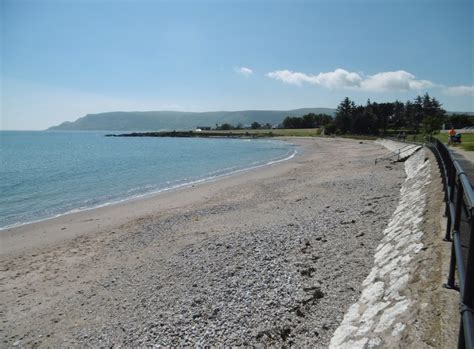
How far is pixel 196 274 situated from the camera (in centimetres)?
817

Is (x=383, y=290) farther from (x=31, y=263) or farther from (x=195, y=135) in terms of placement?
(x=195, y=135)

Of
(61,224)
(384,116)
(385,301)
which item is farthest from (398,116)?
(385,301)

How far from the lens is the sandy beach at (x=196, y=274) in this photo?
5945mm

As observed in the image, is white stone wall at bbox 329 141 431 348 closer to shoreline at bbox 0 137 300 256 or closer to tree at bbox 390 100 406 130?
shoreline at bbox 0 137 300 256

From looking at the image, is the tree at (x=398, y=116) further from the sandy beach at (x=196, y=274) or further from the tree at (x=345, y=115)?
the sandy beach at (x=196, y=274)

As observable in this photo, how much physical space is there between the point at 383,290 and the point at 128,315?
5.43 m

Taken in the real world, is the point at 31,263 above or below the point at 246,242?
below

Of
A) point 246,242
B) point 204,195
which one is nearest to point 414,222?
point 246,242

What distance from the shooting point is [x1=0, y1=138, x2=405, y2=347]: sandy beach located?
595 cm

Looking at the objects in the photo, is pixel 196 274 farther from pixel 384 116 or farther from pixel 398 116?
pixel 398 116

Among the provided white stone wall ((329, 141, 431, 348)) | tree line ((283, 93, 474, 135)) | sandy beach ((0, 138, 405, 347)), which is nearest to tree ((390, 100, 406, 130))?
tree line ((283, 93, 474, 135))

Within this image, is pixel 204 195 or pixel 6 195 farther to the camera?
pixel 6 195

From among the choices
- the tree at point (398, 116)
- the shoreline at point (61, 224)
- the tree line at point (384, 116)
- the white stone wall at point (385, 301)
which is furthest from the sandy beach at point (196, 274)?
the tree at point (398, 116)

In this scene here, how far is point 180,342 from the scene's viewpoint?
18.3ft
